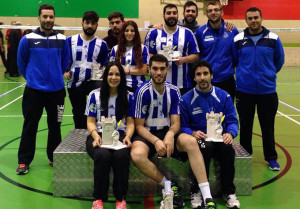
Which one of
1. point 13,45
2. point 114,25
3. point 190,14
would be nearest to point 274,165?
point 190,14

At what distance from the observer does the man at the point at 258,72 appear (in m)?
5.01

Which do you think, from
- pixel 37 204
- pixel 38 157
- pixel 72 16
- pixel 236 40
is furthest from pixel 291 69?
pixel 37 204

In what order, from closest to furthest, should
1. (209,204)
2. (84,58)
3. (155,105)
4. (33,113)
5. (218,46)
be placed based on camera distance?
→ (209,204), (155,105), (33,113), (218,46), (84,58)

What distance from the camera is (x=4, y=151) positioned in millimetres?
5859

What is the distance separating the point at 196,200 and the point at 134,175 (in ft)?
2.48

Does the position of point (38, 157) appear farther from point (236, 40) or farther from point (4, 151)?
point (236, 40)

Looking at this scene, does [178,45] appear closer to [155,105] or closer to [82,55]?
[155,105]

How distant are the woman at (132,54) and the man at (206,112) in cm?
91

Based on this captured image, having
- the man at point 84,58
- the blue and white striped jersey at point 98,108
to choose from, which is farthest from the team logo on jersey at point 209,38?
the blue and white striped jersey at point 98,108

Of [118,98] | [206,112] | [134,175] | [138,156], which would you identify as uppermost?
[118,98]

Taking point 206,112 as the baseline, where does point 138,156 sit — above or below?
below

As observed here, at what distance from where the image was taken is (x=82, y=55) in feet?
17.9

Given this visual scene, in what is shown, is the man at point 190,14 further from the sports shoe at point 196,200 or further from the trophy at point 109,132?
the sports shoe at point 196,200

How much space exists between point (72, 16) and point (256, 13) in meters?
13.6
